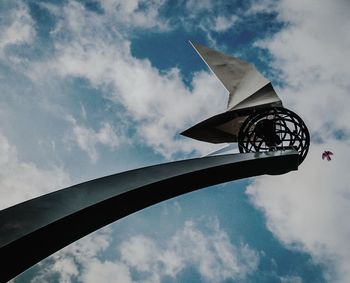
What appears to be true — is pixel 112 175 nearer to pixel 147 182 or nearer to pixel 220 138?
pixel 147 182

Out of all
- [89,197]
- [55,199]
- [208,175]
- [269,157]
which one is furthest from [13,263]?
[269,157]

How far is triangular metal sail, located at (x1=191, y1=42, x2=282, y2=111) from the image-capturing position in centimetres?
1270

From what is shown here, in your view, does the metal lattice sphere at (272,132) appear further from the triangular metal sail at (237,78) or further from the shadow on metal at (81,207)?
the shadow on metal at (81,207)

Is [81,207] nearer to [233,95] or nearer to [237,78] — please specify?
[233,95]

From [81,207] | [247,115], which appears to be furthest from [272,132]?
[81,207]

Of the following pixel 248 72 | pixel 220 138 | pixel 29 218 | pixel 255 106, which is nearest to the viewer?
pixel 29 218

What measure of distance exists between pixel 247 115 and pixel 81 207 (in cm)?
1077

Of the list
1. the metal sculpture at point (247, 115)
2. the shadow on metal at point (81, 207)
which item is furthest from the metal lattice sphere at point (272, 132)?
the shadow on metal at point (81, 207)

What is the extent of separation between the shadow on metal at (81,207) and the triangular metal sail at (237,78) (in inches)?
291

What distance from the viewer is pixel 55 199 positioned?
3.53m

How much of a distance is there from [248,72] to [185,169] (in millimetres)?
9604

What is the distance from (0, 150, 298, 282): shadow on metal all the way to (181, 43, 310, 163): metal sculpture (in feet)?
21.0

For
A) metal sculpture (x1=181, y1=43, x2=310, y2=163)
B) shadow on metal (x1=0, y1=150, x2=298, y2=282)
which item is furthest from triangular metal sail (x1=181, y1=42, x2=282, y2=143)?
shadow on metal (x1=0, y1=150, x2=298, y2=282)

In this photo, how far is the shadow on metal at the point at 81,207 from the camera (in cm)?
299
